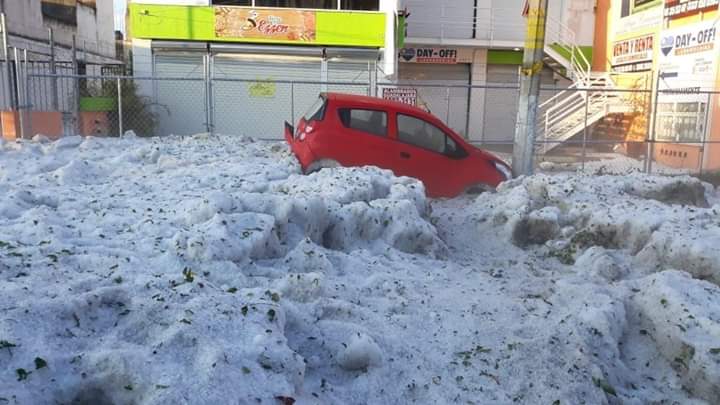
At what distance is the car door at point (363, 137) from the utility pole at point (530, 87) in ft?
8.17

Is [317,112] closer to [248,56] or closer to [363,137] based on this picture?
[363,137]

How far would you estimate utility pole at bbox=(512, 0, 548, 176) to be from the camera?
34.4 feet

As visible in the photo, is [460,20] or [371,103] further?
[460,20]

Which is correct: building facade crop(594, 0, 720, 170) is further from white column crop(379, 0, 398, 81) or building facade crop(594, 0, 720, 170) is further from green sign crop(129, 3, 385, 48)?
green sign crop(129, 3, 385, 48)

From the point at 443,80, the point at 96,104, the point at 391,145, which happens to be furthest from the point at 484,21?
the point at 391,145

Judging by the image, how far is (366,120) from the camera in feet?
32.5

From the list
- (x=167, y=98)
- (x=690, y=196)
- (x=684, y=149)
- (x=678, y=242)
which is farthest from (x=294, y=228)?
(x=167, y=98)

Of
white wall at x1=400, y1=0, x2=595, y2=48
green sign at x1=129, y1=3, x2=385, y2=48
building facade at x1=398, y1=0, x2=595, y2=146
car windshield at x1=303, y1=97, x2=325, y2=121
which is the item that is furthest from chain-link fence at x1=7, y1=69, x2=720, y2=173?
car windshield at x1=303, y1=97, x2=325, y2=121

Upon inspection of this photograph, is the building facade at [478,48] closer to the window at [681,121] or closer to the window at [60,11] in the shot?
the window at [681,121]

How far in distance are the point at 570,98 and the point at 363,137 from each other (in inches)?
569

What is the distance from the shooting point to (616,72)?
74.7 ft

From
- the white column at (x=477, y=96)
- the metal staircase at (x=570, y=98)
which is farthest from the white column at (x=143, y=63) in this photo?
the metal staircase at (x=570, y=98)

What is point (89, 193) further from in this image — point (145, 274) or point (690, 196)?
point (690, 196)

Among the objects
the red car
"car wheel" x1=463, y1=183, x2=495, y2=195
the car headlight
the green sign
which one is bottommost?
"car wheel" x1=463, y1=183, x2=495, y2=195
